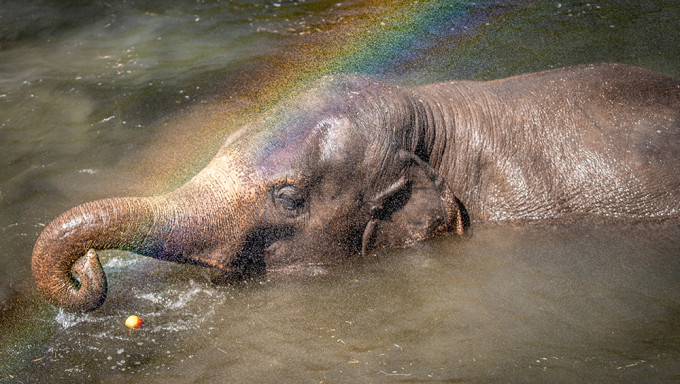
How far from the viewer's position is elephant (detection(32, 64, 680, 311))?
3949mm

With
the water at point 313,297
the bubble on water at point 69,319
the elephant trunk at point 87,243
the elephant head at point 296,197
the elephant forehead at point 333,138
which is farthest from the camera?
the bubble on water at point 69,319

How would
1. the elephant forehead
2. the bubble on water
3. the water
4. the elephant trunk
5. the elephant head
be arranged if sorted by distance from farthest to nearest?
the bubble on water → the elephant forehead → the elephant head → the water → the elephant trunk

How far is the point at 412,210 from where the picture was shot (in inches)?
175

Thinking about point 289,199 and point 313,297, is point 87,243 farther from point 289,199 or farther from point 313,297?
point 313,297

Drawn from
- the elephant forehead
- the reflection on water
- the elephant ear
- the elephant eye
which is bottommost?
the reflection on water

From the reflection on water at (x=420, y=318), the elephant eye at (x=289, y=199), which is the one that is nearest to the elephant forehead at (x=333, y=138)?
the elephant eye at (x=289, y=199)

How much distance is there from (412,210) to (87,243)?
2.14 m

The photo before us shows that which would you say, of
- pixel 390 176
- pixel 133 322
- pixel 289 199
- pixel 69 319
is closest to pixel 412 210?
pixel 390 176

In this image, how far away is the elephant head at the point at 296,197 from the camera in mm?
3920

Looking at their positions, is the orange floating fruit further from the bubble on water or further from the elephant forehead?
the elephant forehead

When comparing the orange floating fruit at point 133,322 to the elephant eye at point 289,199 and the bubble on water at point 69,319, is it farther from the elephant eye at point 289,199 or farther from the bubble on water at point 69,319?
the elephant eye at point 289,199

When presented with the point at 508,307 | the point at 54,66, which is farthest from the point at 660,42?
the point at 54,66

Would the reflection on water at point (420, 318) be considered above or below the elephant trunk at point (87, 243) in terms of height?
below

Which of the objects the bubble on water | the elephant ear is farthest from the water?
the elephant ear
